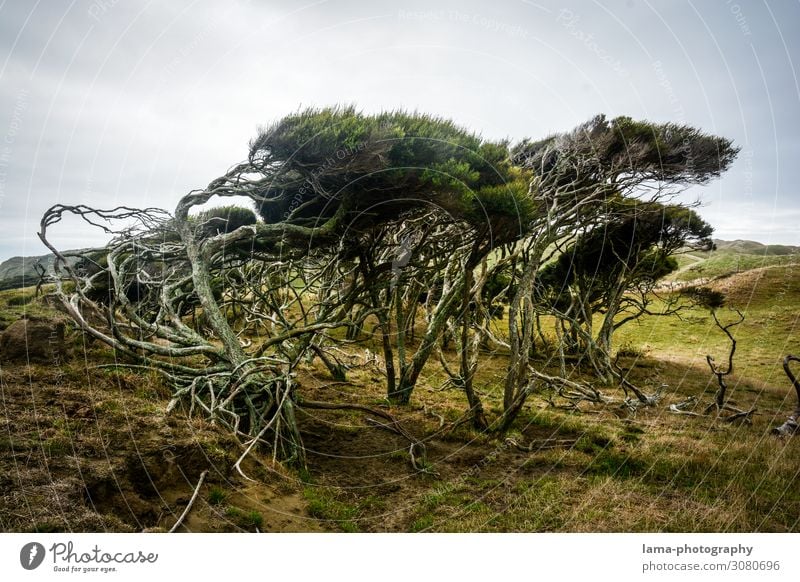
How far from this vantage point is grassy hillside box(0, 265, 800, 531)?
383 cm

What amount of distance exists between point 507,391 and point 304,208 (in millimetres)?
5406

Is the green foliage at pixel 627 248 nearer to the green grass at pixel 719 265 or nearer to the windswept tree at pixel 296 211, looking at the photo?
the green grass at pixel 719 265

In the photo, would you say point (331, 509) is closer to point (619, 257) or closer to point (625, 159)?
point (625, 159)

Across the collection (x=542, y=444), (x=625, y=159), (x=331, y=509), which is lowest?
(x=542, y=444)

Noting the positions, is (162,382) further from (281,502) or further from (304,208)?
(304,208)

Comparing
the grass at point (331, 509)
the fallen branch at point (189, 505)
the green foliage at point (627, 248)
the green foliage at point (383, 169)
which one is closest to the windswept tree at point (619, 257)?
the green foliage at point (627, 248)

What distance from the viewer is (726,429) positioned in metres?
9.23

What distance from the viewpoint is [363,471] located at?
21.4 feet

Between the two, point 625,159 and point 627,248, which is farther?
point 627,248
